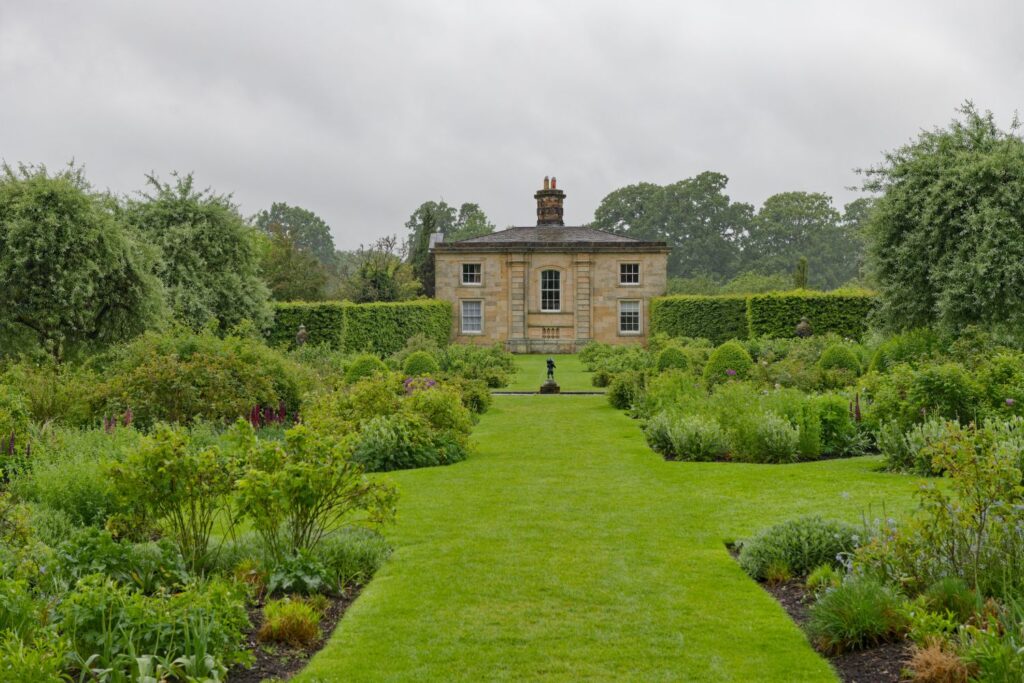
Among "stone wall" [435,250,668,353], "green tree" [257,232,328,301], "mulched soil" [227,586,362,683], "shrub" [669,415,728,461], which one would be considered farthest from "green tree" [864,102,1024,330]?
"green tree" [257,232,328,301]

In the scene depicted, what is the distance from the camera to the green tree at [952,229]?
1609cm

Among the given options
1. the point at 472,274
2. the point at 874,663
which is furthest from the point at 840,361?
the point at 472,274

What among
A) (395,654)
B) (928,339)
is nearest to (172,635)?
(395,654)

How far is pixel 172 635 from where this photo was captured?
4.70 m

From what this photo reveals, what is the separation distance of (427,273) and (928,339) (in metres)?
31.0

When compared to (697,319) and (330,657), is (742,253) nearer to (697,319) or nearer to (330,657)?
(697,319)

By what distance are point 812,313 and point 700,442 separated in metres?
21.2

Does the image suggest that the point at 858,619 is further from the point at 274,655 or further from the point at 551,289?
the point at 551,289

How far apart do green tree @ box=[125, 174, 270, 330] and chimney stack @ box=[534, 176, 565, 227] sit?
20351 mm

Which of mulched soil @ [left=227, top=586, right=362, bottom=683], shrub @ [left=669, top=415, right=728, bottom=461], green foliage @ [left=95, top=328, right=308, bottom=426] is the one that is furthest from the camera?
green foliage @ [left=95, top=328, right=308, bottom=426]

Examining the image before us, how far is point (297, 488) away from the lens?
6.34 meters

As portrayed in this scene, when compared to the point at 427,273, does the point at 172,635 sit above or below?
below

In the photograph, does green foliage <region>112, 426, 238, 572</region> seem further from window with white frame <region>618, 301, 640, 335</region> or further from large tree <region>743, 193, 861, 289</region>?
large tree <region>743, 193, 861, 289</region>

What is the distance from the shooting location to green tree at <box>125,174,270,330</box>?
2194 centimetres
